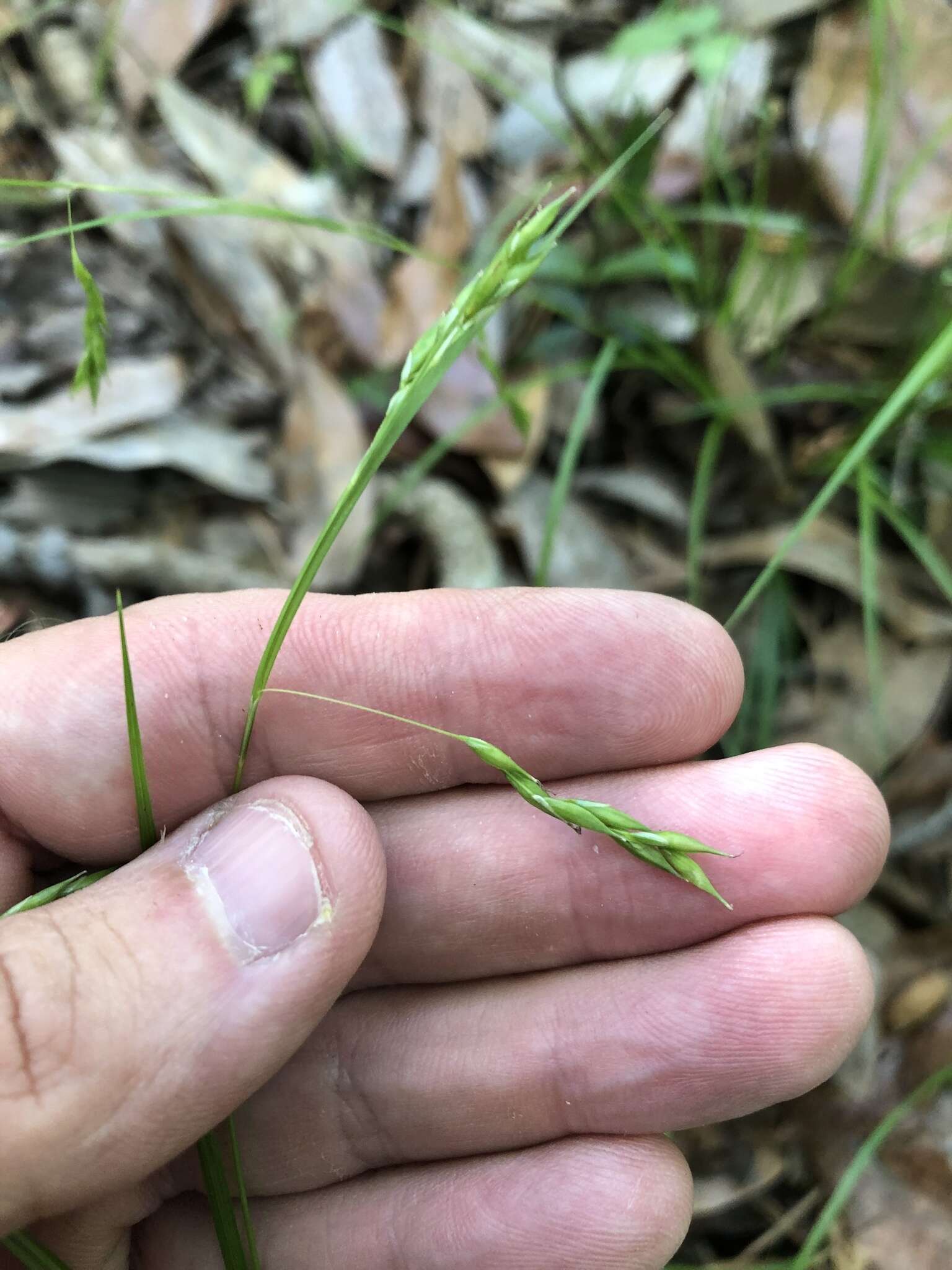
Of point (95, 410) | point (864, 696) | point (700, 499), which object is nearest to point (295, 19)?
point (95, 410)

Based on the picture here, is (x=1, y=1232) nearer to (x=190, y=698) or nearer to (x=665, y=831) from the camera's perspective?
(x=190, y=698)

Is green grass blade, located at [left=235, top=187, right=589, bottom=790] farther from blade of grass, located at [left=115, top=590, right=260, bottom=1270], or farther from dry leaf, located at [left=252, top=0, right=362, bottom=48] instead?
dry leaf, located at [left=252, top=0, right=362, bottom=48]

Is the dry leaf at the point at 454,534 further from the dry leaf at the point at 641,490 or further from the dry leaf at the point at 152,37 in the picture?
the dry leaf at the point at 152,37

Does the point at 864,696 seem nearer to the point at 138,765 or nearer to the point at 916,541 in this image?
the point at 916,541

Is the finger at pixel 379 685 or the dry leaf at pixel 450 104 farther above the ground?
the dry leaf at pixel 450 104

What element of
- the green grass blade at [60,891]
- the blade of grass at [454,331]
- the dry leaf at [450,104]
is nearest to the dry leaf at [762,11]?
the dry leaf at [450,104]
